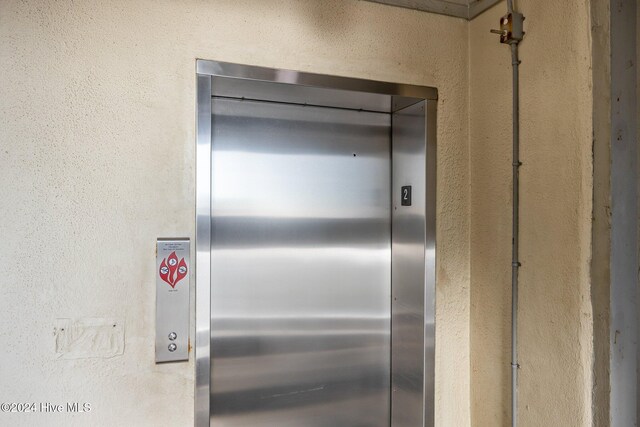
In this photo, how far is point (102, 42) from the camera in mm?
1338

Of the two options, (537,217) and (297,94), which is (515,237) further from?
(297,94)

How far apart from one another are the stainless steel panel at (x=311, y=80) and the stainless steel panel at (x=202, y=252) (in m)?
0.05

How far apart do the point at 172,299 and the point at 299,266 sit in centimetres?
60

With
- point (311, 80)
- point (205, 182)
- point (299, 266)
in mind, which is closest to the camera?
point (205, 182)

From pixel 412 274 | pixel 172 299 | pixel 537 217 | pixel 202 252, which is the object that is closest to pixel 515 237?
pixel 537 217

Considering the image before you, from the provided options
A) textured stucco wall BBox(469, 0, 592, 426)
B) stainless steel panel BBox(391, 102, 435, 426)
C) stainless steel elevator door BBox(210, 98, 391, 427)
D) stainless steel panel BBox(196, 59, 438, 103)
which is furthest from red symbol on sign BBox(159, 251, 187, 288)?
textured stucco wall BBox(469, 0, 592, 426)

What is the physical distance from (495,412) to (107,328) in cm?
151

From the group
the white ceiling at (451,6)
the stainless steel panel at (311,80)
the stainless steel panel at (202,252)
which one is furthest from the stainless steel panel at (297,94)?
the white ceiling at (451,6)

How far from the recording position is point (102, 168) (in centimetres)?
133

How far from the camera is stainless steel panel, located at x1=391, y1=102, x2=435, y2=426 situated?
1697mm

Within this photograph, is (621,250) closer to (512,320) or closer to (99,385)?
(512,320)

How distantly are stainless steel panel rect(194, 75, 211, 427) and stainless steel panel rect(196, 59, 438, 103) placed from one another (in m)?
0.05

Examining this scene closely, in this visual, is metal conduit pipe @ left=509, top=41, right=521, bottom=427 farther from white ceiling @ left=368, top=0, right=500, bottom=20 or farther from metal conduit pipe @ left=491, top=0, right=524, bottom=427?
white ceiling @ left=368, top=0, right=500, bottom=20

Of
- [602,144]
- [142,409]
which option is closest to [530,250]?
[602,144]
